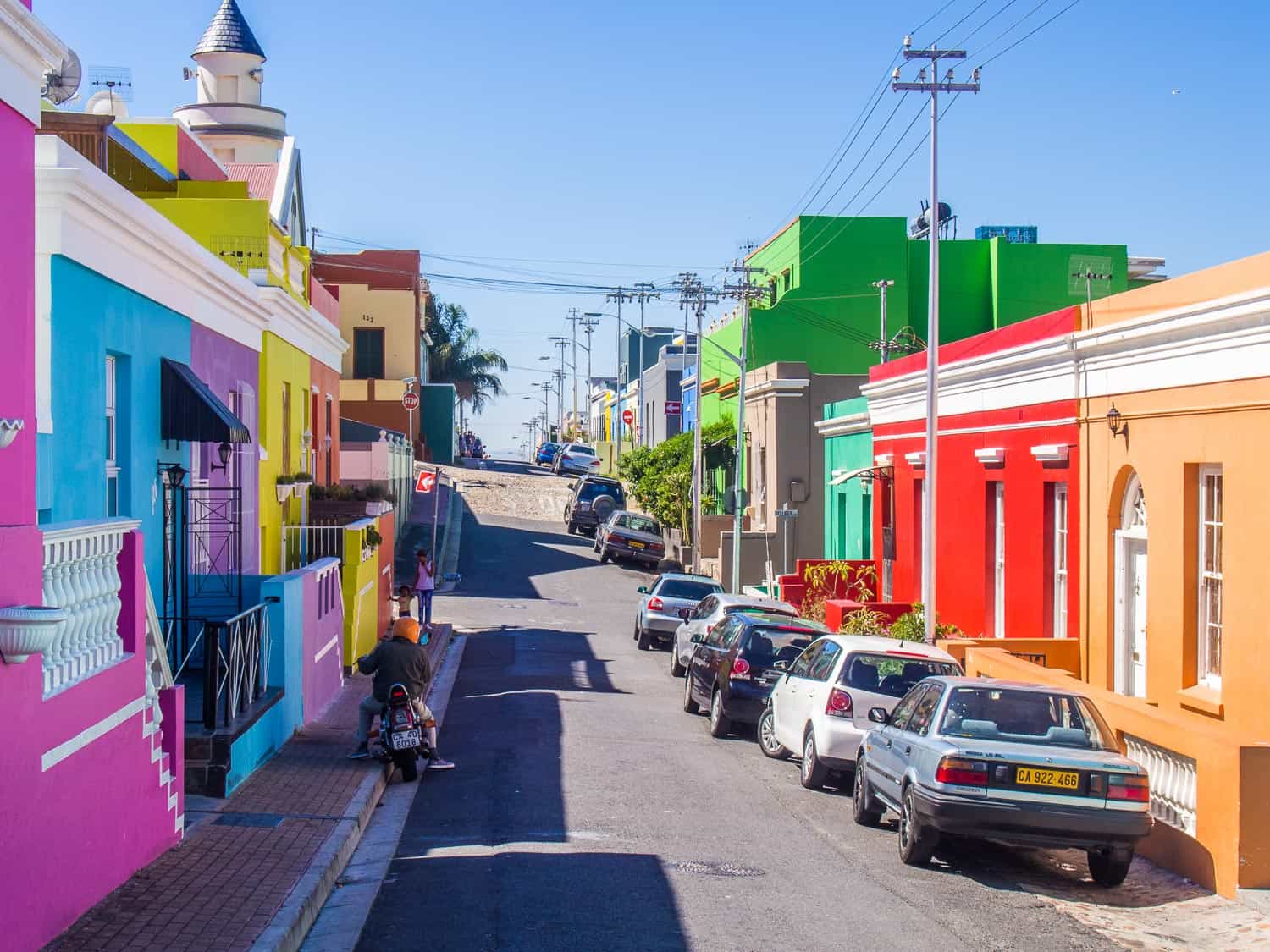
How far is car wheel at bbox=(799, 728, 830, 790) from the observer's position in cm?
1367

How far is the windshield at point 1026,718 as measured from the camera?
10422 millimetres

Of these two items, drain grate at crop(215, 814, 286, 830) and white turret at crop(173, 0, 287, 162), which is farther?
white turret at crop(173, 0, 287, 162)

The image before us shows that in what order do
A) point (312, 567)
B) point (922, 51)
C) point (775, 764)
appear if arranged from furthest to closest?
point (922, 51)
point (312, 567)
point (775, 764)

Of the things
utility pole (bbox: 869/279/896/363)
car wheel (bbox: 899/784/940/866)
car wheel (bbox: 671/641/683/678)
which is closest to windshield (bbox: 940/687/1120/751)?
car wheel (bbox: 899/784/940/866)

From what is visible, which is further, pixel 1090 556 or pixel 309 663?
pixel 1090 556

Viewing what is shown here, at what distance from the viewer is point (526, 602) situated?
35.1m

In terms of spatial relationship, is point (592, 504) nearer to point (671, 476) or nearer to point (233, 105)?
point (671, 476)

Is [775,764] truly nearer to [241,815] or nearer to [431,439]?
[241,815]

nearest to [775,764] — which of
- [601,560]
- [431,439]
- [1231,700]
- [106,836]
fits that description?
[1231,700]

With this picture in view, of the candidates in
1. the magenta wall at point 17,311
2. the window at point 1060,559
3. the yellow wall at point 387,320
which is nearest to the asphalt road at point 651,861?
the magenta wall at point 17,311

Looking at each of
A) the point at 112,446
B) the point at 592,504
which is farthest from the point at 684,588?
the point at 592,504

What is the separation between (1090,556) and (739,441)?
59.4 feet

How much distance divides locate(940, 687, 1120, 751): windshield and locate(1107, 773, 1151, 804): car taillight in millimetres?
413

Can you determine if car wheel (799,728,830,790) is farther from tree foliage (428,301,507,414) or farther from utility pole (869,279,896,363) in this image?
tree foliage (428,301,507,414)
